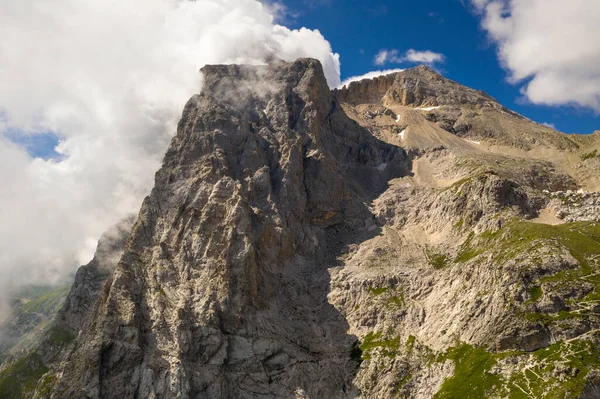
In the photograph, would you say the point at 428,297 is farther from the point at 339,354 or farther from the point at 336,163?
the point at 336,163

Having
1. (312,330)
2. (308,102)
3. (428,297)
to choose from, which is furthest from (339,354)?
(308,102)

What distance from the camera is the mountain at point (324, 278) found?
99.5m

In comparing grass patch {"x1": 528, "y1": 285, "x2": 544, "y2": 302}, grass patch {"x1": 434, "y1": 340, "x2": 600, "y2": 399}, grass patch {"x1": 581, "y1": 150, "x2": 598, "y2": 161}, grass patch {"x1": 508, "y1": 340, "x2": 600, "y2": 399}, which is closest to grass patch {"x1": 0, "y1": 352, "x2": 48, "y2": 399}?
grass patch {"x1": 434, "y1": 340, "x2": 600, "y2": 399}

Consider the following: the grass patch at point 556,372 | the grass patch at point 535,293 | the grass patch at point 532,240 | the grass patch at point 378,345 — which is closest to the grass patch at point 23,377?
the grass patch at point 378,345

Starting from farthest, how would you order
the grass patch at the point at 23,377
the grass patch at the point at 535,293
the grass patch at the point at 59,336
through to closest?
the grass patch at the point at 23,377, the grass patch at the point at 59,336, the grass patch at the point at 535,293

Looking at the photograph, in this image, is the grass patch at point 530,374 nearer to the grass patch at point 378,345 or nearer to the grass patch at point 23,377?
the grass patch at point 378,345

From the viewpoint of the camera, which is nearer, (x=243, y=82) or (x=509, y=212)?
(x=509, y=212)

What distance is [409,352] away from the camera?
109 metres

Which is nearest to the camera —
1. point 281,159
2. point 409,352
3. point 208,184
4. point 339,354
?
Result: point 409,352

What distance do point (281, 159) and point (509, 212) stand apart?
72420 mm

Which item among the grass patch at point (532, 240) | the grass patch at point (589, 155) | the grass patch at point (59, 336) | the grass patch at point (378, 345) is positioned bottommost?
the grass patch at point (378, 345)

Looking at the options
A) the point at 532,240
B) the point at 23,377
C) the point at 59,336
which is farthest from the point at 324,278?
the point at 23,377

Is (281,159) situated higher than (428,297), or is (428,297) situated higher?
(281,159)

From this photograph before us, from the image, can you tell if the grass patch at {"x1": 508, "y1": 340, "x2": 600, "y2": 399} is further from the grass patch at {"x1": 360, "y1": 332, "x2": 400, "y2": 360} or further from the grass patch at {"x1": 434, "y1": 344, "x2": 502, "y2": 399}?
the grass patch at {"x1": 360, "y1": 332, "x2": 400, "y2": 360}
